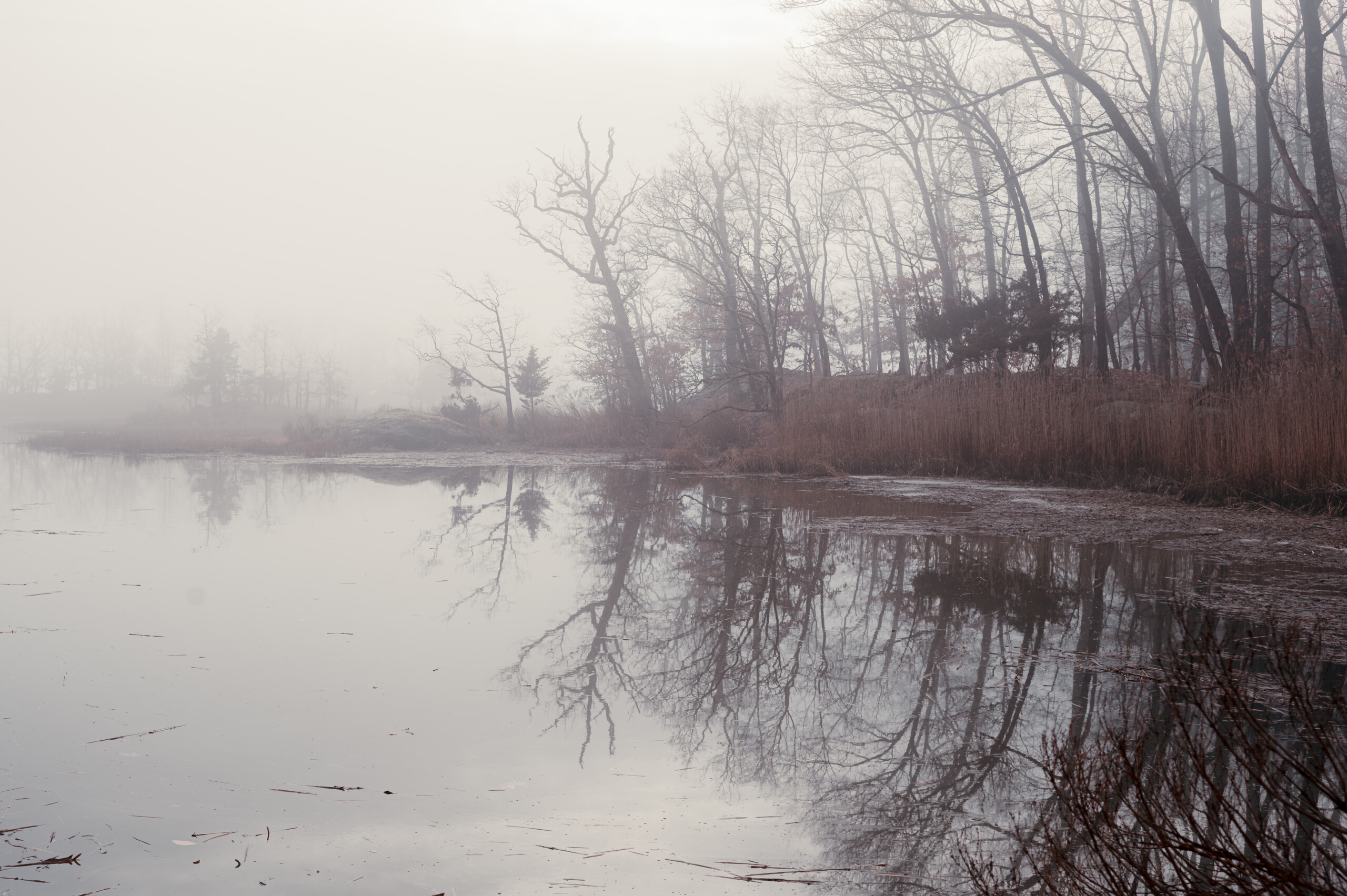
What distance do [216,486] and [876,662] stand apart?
Result: 37.5ft

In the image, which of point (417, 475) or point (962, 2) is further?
point (417, 475)

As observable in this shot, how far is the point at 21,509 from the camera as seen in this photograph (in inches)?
357

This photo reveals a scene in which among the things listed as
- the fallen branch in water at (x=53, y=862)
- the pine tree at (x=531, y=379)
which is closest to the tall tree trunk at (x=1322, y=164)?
the fallen branch in water at (x=53, y=862)

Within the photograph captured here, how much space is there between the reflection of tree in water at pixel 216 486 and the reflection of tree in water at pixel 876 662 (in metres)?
4.84

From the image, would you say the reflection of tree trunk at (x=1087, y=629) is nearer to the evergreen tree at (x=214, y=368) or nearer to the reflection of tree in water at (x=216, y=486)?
the reflection of tree in water at (x=216, y=486)

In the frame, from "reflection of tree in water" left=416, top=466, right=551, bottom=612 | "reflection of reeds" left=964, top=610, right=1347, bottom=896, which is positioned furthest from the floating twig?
"reflection of reeds" left=964, top=610, right=1347, bottom=896

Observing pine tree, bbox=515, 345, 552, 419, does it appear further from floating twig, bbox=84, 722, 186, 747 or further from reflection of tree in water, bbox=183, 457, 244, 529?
floating twig, bbox=84, 722, 186, 747

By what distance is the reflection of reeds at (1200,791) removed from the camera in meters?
1.42

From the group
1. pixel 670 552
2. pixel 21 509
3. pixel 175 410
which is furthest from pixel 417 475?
pixel 175 410

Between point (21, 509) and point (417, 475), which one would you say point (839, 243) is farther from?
point (21, 509)

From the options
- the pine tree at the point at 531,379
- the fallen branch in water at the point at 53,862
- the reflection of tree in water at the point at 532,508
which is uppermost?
the pine tree at the point at 531,379

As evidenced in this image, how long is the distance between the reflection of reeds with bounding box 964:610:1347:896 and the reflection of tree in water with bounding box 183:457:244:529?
26.2 feet

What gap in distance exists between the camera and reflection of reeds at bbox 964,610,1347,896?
1.42m

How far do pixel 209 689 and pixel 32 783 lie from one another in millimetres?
926
